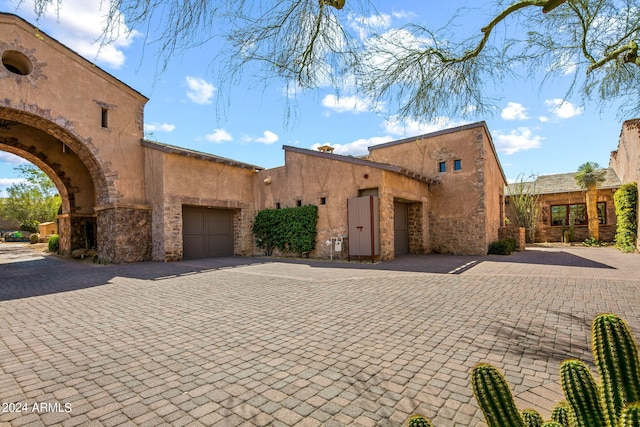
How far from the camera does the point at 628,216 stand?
13.6 meters

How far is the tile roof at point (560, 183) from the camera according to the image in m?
18.7

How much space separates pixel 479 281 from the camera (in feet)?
22.4

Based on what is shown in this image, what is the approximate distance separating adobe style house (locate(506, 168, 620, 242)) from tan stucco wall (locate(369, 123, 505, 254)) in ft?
26.8

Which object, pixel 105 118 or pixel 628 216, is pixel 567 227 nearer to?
pixel 628 216

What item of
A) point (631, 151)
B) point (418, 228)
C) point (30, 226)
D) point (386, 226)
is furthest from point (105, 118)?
point (30, 226)

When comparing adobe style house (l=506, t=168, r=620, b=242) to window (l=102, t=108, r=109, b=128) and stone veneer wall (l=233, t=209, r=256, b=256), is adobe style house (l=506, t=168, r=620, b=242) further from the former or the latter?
window (l=102, t=108, r=109, b=128)

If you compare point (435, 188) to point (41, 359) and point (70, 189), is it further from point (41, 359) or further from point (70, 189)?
point (70, 189)

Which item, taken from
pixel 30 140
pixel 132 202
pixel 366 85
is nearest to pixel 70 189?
pixel 30 140

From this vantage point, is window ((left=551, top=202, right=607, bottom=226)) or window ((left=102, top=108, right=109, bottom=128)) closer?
window ((left=102, top=108, right=109, bottom=128))

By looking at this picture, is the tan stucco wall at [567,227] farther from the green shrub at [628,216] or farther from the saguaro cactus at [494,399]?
the saguaro cactus at [494,399]

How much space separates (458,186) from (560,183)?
1283 centimetres

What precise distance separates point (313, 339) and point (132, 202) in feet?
37.6

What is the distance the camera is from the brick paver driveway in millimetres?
2221

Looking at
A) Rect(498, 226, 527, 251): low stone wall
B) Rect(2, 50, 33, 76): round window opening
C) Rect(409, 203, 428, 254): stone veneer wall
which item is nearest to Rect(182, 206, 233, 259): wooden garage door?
Rect(2, 50, 33, 76): round window opening
